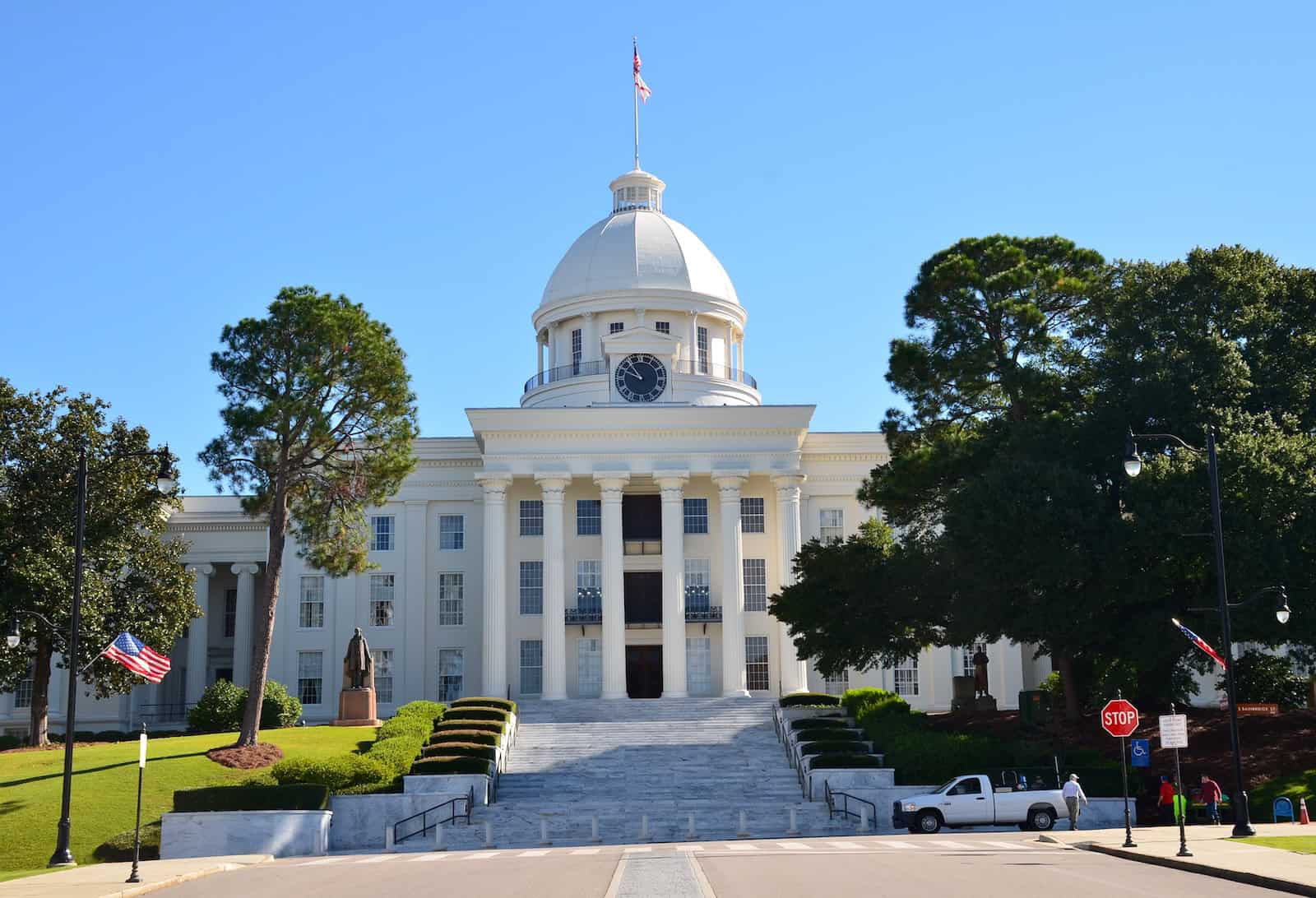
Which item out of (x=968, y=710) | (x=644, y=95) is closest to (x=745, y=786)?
(x=968, y=710)

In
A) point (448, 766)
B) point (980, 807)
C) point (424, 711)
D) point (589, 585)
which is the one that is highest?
point (589, 585)

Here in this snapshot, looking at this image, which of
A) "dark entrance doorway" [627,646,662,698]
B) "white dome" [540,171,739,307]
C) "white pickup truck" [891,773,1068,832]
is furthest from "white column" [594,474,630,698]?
"white pickup truck" [891,773,1068,832]

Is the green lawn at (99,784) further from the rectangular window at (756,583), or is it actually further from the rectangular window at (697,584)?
the rectangular window at (756,583)

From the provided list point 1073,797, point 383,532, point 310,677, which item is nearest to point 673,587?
point 383,532

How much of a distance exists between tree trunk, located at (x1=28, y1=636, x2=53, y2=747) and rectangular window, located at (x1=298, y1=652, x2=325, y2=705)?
17.5 metres

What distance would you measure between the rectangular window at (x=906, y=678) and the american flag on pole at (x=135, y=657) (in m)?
34.1

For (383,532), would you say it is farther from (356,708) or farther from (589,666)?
(356,708)

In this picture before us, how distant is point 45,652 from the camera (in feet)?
135

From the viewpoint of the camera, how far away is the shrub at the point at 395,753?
35.8 m

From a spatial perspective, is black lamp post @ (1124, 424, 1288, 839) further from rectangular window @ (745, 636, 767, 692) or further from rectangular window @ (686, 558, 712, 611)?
rectangular window @ (686, 558, 712, 611)

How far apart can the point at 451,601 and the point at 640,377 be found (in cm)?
1263

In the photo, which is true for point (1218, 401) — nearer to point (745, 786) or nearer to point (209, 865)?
point (745, 786)

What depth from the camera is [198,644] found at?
61.0 m

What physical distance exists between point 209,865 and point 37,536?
17.8m
